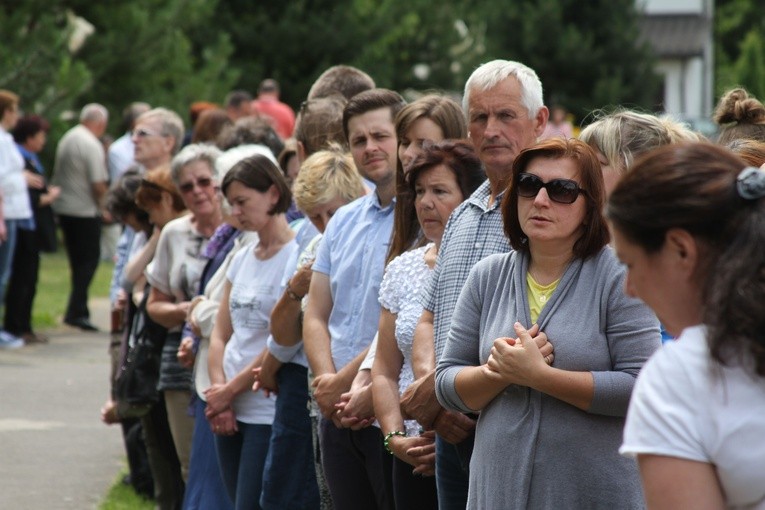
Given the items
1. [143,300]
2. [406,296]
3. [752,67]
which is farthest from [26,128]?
[752,67]

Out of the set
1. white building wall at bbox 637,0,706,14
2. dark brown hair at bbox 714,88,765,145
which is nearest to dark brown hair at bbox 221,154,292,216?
dark brown hair at bbox 714,88,765,145

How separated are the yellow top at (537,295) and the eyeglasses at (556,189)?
22cm

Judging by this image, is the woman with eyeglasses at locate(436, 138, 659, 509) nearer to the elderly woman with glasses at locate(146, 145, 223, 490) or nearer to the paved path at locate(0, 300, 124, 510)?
the elderly woman with glasses at locate(146, 145, 223, 490)

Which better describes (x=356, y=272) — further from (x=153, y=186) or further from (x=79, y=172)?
(x=79, y=172)

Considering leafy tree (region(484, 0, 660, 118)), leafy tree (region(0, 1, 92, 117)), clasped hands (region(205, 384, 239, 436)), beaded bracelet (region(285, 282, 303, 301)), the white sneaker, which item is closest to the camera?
beaded bracelet (region(285, 282, 303, 301))

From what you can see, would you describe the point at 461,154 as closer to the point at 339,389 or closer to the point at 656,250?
the point at 339,389

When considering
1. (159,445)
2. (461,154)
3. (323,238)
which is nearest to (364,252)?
Answer: (323,238)

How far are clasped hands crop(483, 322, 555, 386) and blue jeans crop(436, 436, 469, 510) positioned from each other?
2.32 feet

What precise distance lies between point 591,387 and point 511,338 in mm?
252

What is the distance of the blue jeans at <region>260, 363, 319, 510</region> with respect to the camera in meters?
5.52

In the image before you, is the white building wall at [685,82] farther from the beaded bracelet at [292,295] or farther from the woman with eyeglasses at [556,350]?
the woman with eyeglasses at [556,350]

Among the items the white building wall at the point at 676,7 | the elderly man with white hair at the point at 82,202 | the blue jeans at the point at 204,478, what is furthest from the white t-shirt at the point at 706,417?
the white building wall at the point at 676,7

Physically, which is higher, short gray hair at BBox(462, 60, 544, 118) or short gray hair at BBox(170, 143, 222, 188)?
short gray hair at BBox(462, 60, 544, 118)

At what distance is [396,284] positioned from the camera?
15.1ft
